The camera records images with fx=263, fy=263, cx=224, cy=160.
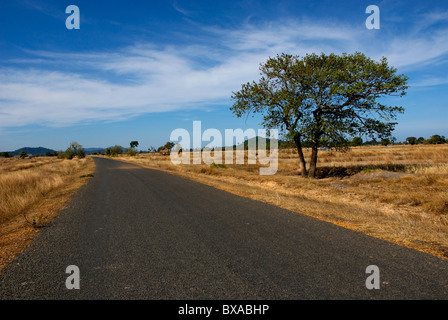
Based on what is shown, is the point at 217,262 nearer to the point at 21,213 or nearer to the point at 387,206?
the point at 387,206

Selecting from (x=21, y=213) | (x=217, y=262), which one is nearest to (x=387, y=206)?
(x=217, y=262)

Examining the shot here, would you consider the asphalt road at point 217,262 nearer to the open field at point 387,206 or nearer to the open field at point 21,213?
the open field at point 21,213

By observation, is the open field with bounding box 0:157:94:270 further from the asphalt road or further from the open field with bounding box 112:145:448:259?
the open field with bounding box 112:145:448:259

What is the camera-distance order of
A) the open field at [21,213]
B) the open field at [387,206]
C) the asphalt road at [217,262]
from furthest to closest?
the open field at [21,213], the open field at [387,206], the asphalt road at [217,262]

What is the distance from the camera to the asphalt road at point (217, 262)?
141 inches

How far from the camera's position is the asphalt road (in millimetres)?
3574

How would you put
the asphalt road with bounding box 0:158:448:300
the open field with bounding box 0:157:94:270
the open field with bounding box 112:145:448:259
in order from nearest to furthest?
the asphalt road with bounding box 0:158:448:300, the open field with bounding box 112:145:448:259, the open field with bounding box 0:157:94:270

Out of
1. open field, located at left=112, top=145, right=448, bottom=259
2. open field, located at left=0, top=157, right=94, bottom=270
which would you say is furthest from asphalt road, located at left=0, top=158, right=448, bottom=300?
open field, located at left=112, top=145, right=448, bottom=259

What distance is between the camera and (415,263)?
426 centimetres

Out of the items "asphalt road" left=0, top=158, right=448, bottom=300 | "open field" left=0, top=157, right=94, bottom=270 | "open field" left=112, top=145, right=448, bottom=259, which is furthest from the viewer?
"open field" left=0, top=157, right=94, bottom=270

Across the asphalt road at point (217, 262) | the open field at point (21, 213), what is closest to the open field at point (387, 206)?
the asphalt road at point (217, 262)

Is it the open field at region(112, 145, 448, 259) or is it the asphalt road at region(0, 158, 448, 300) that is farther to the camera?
the open field at region(112, 145, 448, 259)

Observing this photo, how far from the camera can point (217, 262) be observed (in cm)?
455
